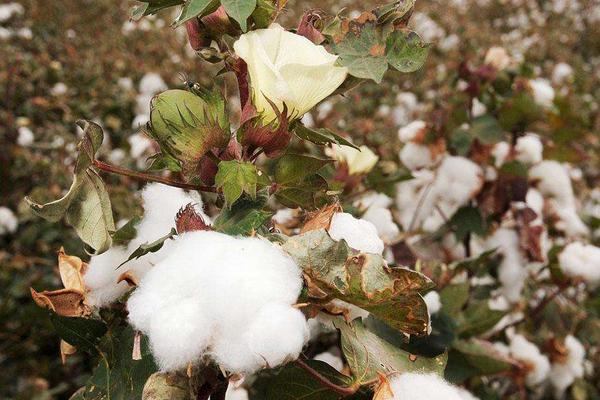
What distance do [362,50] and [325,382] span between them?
0.29 m

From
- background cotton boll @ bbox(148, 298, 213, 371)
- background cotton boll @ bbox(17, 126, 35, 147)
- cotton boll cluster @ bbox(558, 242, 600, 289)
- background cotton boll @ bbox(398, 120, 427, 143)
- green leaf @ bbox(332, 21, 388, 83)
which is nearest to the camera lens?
background cotton boll @ bbox(148, 298, 213, 371)

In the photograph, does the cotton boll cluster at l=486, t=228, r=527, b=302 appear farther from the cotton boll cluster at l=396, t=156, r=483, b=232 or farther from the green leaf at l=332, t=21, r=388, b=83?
the green leaf at l=332, t=21, r=388, b=83

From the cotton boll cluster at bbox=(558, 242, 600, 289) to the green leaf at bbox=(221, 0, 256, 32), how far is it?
1021 mm

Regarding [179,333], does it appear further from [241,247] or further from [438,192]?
[438,192]

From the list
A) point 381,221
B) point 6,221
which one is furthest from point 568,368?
point 6,221

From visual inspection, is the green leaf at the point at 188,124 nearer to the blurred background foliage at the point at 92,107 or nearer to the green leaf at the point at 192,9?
the green leaf at the point at 192,9

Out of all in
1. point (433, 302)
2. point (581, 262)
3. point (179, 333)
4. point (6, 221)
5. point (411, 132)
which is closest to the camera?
point (179, 333)

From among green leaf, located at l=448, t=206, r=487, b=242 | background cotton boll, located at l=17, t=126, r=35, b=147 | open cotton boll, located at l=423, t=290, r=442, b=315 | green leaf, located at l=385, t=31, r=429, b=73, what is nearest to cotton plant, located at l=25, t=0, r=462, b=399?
green leaf, located at l=385, t=31, r=429, b=73

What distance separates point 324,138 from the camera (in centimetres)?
55

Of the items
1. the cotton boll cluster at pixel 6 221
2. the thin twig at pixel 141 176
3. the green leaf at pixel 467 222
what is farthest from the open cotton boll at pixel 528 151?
the cotton boll cluster at pixel 6 221

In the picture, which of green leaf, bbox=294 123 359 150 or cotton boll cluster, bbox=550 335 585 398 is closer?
green leaf, bbox=294 123 359 150

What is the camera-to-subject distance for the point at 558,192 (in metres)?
1.48

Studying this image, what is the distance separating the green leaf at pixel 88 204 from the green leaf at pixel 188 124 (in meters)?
0.05

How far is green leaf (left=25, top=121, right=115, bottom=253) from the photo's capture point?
20.2 inches
